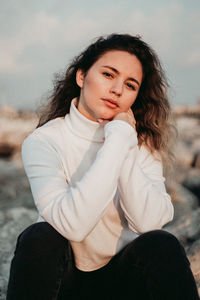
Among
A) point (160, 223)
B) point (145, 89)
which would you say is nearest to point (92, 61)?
point (145, 89)

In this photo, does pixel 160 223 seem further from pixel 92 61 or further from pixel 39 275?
pixel 92 61

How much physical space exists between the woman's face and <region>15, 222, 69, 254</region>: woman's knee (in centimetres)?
82

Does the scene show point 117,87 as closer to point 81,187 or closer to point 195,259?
point 81,187

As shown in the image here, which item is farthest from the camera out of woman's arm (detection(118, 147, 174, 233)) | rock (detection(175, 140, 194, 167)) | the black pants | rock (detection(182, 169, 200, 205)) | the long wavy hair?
rock (detection(175, 140, 194, 167))

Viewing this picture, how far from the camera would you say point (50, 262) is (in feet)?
4.97

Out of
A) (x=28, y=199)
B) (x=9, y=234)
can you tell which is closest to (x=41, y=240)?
(x=9, y=234)

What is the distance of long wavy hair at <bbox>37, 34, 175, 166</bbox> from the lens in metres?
2.28

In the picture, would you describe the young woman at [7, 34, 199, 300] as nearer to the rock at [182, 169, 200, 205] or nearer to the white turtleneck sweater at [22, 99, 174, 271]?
the white turtleneck sweater at [22, 99, 174, 271]

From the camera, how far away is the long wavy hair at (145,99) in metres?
2.28

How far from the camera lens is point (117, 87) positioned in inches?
77.5

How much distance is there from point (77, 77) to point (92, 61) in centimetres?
19

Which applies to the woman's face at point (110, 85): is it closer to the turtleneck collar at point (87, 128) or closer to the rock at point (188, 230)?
the turtleneck collar at point (87, 128)

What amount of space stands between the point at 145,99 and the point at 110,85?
58 cm

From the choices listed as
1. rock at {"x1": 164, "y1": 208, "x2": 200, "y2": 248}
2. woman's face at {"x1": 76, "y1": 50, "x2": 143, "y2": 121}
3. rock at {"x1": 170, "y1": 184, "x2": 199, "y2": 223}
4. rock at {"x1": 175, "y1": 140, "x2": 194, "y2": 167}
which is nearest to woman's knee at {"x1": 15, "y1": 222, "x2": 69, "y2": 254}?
woman's face at {"x1": 76, "y1": 50, "x2": 143, "y2": 121}
